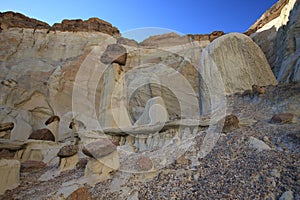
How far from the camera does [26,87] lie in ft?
42.5

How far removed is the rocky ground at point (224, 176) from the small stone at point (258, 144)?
30 millimetres

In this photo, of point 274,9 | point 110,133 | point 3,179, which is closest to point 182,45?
point 274,9

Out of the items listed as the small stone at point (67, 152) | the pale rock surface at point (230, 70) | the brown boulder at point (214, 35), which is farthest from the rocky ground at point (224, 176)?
the brown boulder at point (214, 35)

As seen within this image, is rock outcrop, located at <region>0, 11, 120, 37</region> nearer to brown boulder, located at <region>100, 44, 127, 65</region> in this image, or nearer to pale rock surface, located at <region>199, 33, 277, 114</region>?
brown boulder, located at <region>100, 44, 127, 65</region>

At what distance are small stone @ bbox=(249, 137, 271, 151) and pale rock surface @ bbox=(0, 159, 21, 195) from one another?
142 inches

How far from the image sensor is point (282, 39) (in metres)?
10.4

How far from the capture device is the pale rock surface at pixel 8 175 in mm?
2926

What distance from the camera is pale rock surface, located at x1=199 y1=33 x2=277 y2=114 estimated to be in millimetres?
5906

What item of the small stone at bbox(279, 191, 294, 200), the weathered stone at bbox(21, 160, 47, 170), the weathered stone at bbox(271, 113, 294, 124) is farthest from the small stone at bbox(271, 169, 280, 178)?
the weathered stone at bbox(21, 160, 47, 170)

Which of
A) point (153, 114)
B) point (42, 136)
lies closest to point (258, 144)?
point (153, 114)

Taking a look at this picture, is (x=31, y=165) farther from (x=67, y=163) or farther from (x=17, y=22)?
(x=17, y=22)

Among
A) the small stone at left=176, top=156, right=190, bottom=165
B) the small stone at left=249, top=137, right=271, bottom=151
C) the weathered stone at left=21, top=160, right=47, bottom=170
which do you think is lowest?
the weathered stone at left=21, top=160, right=47, bottom=170

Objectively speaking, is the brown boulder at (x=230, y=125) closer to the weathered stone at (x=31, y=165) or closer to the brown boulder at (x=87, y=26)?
the weathered stone at (x=31, y=165)

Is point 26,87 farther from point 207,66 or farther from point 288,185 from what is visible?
point 288,185
